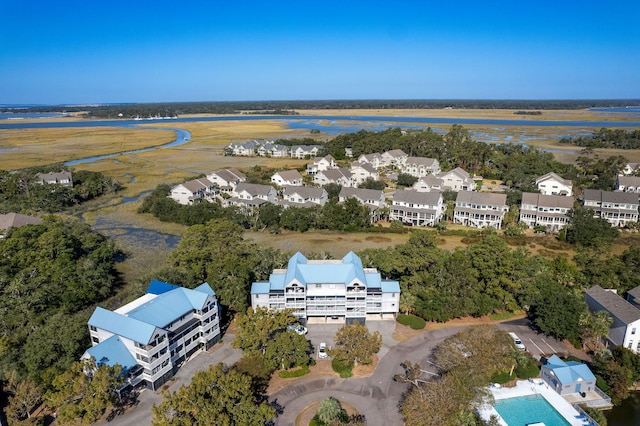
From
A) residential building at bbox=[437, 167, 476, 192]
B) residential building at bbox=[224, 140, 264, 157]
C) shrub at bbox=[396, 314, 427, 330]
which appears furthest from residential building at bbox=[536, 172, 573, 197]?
residential building at bbox=[224, 140, 264, 157]

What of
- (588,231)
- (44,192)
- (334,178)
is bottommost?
(588,231)

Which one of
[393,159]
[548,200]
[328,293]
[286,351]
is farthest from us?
[393,159]

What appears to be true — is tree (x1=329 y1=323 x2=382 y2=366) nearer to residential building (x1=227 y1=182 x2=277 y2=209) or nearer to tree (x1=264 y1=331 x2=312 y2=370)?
tree (x1=264 y1=331 x2=312 y2=370)

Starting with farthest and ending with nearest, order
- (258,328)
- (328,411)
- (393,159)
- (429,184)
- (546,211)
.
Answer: (393,159)
(429,184)
(546,211)
(258,328)
(328,411)

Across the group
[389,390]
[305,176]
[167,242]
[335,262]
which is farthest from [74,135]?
[389,390]

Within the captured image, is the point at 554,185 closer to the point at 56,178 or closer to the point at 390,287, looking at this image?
the point at 390,287

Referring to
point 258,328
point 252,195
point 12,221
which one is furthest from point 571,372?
point 12,221

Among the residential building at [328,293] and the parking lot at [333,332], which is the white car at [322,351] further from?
the residential building at [328,293]

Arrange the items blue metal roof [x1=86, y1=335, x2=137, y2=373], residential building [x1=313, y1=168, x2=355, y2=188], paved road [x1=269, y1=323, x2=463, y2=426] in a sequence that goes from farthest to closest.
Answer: residential building [x1=313, y1=168, x2=355, y2=188], blue metal roof [x1=86, y1=335, x2=137, y2=373], paved road [x1=269, y1=323, x2=463, y2=426]
